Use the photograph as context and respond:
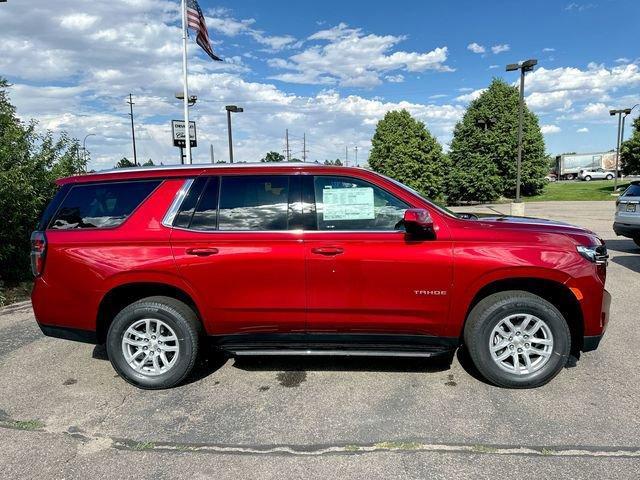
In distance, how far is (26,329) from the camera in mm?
5742

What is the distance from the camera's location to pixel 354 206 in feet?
12.7

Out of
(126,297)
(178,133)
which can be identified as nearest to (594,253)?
(126,297)

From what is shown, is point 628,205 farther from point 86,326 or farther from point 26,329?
point 26,329

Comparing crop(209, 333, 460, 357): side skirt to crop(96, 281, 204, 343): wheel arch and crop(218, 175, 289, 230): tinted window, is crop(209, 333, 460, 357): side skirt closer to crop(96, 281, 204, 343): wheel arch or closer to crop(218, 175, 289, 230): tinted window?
crop(96, 281, 204, 343): wheel arch

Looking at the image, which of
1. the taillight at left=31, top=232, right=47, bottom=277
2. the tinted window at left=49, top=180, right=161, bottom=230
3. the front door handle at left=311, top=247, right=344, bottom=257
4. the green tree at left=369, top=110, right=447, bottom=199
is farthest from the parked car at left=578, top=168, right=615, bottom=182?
the taillight at left=31, top=232, right=47, bottom=277

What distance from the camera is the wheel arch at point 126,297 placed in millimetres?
3967

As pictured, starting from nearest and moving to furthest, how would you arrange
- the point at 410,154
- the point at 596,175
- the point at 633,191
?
the point at 633,191
the point at 410,154
the point at 596,175

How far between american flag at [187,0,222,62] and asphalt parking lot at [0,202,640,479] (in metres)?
14.3

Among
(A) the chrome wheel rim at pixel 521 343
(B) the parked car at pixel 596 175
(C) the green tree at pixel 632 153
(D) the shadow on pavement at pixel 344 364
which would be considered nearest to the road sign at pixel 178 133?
(D) the shadow on pavement at pixel 344 364

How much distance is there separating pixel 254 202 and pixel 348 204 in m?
0.77

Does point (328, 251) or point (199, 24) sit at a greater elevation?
point (199, 24)

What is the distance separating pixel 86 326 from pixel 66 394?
580mm

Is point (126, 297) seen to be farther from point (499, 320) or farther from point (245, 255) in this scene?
point (499, 320)

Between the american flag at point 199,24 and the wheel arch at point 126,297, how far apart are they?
14.6 m
